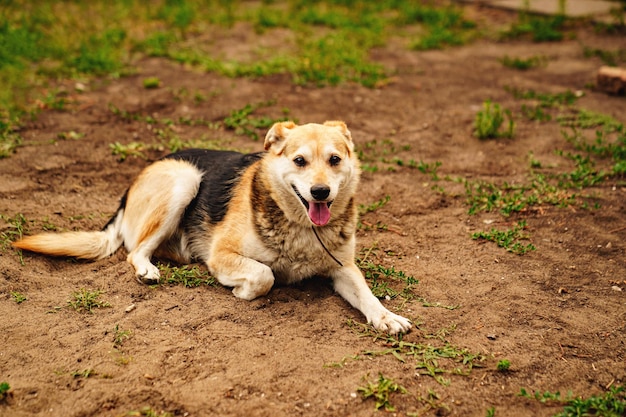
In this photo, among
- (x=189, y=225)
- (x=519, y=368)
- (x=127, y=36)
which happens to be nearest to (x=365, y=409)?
(x=519, y=368)

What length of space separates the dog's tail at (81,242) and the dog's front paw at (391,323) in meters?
2.40

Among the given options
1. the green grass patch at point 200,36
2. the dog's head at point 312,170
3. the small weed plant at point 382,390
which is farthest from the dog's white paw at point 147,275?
the green grass patch at point 200,36

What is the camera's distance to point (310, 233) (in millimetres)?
4188

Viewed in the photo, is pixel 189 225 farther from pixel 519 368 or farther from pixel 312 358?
pixel 519 368

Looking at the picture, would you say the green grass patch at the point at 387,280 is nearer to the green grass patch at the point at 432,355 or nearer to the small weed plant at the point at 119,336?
the green grass patch at the point at 432,355

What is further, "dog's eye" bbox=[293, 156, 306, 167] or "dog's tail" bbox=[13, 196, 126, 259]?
"dog's tail" bbox=[13, 196, 126, 259]

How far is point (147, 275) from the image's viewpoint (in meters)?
A: 4.29

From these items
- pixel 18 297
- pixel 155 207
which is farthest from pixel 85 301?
pixel 155 207

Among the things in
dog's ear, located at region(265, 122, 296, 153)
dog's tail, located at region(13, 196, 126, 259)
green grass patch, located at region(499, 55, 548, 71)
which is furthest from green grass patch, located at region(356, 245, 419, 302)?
green grass patch, located at region(499, 55, 548, 71)

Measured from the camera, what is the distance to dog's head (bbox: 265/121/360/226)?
3889mm

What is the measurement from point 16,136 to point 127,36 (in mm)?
3912

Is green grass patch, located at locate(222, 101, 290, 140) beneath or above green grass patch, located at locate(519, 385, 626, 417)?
above

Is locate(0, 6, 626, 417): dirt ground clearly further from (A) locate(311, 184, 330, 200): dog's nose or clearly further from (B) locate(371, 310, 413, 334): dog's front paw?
(A) locate(311, 184, 330, 200): dog's nose

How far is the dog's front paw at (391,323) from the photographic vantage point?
3713mm
